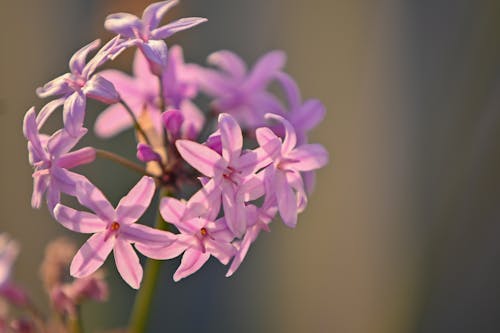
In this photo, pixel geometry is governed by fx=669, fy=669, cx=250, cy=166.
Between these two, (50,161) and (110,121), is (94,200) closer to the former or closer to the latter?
(50,161)

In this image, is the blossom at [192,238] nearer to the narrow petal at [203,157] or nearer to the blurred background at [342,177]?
the narrow petal at [203,157]

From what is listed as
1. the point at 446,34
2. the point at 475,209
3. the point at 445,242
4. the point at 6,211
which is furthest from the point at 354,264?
the point at 6,211

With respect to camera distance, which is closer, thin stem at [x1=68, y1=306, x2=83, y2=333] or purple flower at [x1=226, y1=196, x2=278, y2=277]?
purple flower at [x1=226, y1=196, x2=278, y2=277]

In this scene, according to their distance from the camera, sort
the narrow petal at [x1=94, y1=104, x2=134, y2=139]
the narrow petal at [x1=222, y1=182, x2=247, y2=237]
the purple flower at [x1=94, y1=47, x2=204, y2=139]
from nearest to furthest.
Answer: the narrow petal at [x1=222, y1=182, x2=247, y2=237] → the purple flower at [x1=94, y1=47, x2=204, y2=139] → the narrow petal at [x1=94, y1=104, x2=134, y2=139]

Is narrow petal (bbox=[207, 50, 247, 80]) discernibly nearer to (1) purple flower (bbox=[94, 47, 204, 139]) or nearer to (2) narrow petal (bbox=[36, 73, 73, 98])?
(1) purple flower (bbox=[94, 47, 204, 139])

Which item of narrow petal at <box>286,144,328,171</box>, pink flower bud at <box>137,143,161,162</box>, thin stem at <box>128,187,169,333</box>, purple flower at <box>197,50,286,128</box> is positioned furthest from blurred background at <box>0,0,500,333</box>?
narrow petal at <box>286,144,328,171</box>

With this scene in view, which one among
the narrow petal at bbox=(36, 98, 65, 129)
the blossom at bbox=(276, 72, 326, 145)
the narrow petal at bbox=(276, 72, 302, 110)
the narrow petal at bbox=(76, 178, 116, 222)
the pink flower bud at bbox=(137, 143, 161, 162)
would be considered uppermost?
the narrow petal at bbox=(276, 72, 302, 110)

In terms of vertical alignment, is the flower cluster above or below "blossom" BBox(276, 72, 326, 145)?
below
